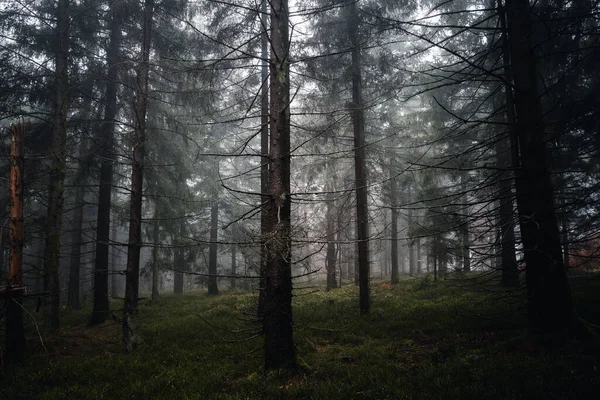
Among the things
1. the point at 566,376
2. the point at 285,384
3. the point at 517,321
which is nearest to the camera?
the point at 566,376

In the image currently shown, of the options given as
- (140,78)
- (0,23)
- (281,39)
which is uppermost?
(0,23)

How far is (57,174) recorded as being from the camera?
11.0 m

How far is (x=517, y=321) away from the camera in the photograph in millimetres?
8344

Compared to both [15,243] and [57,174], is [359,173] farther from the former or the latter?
[57,174]

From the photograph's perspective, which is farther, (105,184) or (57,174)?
(105,184)

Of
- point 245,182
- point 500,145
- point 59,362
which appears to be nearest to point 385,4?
point 500,145

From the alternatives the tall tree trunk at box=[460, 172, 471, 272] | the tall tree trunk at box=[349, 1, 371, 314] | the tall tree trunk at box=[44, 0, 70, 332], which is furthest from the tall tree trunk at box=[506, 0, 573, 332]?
the tall tree trunk at box=[44, 0, 70, 332]

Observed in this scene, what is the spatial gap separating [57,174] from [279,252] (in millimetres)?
10465

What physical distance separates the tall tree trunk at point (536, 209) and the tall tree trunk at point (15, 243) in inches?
448

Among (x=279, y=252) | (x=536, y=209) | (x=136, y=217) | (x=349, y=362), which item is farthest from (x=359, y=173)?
(x=136, y=217)

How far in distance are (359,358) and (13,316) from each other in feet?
30.2

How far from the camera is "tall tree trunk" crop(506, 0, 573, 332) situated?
5980 millimetres

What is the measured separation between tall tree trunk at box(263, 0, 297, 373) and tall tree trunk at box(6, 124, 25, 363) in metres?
6.04

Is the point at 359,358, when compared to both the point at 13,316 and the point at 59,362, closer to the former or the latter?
the point at 59,362
